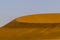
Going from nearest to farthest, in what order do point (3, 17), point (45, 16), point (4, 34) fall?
point (4, 34), point (45, 16), point (3, 17)

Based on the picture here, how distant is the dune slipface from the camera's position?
65 centimetres

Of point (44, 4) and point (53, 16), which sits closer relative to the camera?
point (53, 16)

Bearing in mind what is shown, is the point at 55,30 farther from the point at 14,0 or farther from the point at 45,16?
the point at 14,0

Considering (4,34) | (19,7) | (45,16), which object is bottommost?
(4,34)

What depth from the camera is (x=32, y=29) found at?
0.69 meters

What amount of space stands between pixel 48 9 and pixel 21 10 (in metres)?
0.19

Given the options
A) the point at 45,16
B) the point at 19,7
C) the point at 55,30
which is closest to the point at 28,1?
the point at 19,7

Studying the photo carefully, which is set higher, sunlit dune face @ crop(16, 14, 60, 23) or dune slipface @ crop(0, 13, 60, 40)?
sunlit dune face @ crop(16, 14, 60, 23)

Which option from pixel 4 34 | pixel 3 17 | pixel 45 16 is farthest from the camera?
pixel 3 17

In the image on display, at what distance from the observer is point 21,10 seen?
0.94 meters

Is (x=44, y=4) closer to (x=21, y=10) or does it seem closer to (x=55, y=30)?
(x=21, y=10)

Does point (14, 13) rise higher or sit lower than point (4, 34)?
higher

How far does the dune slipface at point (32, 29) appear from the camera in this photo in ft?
2.12

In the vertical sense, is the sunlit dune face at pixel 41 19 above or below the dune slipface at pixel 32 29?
above
